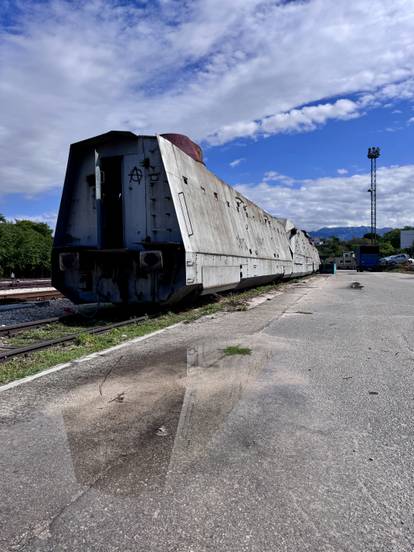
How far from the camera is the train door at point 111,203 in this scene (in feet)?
29.8

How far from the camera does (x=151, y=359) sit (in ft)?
17.5

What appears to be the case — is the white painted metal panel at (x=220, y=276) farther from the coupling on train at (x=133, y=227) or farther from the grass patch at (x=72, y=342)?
the grass patch at (x=72, y=342)

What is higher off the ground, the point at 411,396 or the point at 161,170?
the point at 161,170

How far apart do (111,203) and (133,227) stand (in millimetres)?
843

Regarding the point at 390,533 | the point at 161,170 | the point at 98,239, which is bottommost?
the point at 390,533

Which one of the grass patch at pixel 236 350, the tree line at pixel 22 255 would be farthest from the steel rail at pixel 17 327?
the tree line at pixel 22 255

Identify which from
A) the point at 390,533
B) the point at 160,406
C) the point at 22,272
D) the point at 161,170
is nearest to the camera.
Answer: the point at 390,533

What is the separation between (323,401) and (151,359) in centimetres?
225

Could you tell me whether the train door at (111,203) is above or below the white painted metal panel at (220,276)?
above

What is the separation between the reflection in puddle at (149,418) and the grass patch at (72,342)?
87 centimetres

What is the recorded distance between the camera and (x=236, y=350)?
19.3 ft

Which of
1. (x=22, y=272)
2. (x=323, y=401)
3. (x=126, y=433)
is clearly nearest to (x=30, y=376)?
(x=126, y=433)

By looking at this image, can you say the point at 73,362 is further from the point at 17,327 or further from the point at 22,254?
the point at 22,254

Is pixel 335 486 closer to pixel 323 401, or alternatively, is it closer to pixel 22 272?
pixel 323 401
